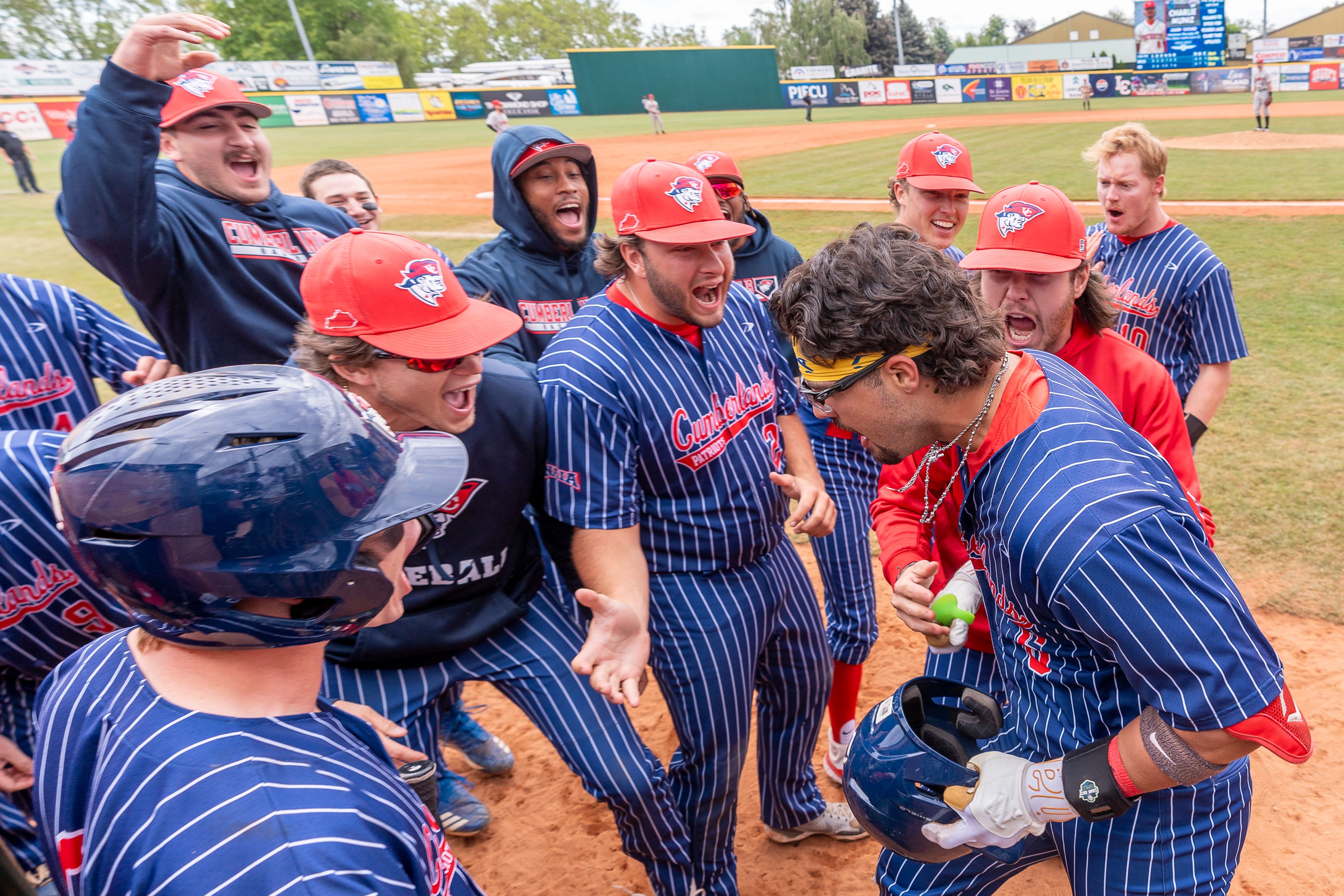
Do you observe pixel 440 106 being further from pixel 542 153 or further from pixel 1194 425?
pixel 1194 425

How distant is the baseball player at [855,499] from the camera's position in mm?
3699

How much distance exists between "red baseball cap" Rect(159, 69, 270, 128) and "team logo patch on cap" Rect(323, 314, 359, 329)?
1351mm

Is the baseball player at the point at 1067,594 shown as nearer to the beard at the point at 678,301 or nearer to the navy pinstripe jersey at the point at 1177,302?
the beard at the point at 678,301

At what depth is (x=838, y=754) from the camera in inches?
146

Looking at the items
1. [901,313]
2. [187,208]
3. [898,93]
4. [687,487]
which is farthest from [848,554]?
[898,93]

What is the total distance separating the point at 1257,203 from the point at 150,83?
1525 cm

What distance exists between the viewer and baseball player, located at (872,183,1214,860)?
2.63m

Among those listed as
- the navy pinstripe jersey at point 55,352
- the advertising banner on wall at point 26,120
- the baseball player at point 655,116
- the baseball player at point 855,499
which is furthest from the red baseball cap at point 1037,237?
the advertising banner on wall at point 26,120

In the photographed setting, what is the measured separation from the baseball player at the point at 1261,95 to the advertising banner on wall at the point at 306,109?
3508 centimetres

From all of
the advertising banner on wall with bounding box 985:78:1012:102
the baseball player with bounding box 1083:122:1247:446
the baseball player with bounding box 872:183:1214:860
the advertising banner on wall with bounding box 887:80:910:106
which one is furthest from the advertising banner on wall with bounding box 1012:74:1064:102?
the baseball player with bounding box 872:183:1214:860

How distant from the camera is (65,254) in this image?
1477 cm

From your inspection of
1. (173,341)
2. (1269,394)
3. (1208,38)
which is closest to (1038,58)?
(1208,38)

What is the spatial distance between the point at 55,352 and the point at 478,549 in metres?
1.91

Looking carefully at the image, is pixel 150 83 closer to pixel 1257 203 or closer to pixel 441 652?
pixel 441 652
